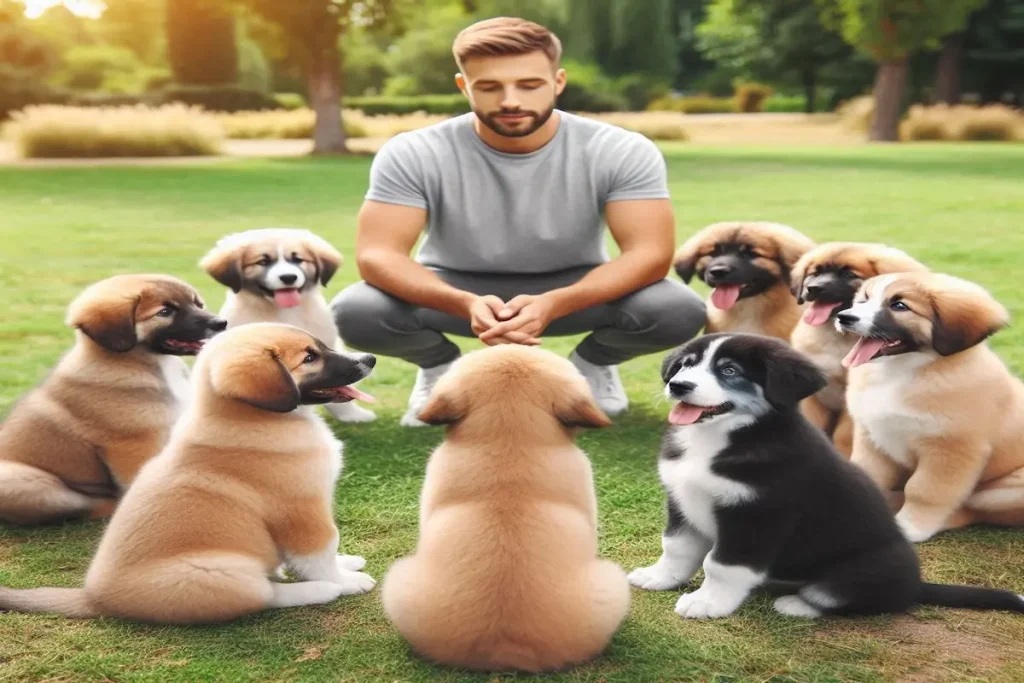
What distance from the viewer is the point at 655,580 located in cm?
341

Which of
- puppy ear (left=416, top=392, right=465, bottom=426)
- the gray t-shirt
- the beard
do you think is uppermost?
the beard

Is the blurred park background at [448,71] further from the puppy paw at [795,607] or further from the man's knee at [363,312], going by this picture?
the puppy paw at [795,607]

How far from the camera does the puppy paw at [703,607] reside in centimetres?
318

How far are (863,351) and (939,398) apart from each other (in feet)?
0.98

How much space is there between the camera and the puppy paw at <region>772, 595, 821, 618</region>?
3215 millimetres

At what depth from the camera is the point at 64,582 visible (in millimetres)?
3486

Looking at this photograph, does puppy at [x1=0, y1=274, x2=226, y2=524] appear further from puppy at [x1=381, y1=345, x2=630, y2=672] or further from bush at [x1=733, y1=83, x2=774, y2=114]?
bush at [x1=733, y1=83, x2=774, y2=114]

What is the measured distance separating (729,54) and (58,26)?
30.3 meters

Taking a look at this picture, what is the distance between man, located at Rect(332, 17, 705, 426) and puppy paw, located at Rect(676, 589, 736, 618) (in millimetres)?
1642

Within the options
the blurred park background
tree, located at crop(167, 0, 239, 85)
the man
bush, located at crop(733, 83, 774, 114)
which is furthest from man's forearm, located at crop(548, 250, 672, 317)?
bush, located at crop(733, 83, 774, 114)

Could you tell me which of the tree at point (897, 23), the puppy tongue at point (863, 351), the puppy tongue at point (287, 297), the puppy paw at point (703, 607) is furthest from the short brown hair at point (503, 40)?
the tree at point (897, 23)

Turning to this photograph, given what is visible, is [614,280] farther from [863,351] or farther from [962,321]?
[962,321]

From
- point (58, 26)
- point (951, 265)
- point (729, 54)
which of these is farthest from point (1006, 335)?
point (58, 26)

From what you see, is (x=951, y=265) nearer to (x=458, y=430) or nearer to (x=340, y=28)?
(x=458, y=430)
